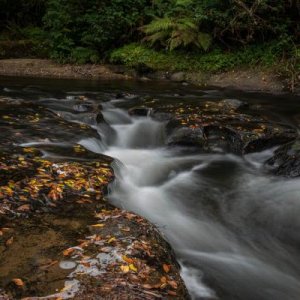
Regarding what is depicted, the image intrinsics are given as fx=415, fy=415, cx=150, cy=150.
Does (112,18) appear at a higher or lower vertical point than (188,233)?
higher

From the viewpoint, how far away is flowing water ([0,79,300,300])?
15.6 feet

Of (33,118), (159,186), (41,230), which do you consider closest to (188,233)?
(159,186)

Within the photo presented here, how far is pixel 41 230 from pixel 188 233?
2162 millimetres

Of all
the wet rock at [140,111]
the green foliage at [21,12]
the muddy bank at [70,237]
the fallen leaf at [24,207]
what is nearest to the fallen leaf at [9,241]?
the muddy bank at [70,237]

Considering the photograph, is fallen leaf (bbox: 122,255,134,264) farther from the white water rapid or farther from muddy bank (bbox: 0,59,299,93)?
muddy bank (bbox: 0,59,299,93)

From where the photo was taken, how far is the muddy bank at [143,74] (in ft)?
43.7

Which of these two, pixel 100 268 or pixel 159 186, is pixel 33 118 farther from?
pixel 100 268

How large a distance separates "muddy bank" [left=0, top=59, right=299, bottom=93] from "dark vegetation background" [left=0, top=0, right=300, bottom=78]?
1.24ft

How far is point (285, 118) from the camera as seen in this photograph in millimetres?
9805

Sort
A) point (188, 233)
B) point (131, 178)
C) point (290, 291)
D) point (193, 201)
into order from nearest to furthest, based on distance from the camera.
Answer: point (290, 291) < point (188, 233) < point (193, 201) < point (131, 178)

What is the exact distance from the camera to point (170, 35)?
1535 centimetres

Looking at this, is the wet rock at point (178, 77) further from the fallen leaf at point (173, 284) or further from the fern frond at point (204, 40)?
the fallen leaf at point (173, 284)

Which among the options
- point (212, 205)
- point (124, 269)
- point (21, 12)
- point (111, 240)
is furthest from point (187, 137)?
point (21, 12)

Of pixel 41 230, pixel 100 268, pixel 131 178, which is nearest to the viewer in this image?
pixel 100 268
